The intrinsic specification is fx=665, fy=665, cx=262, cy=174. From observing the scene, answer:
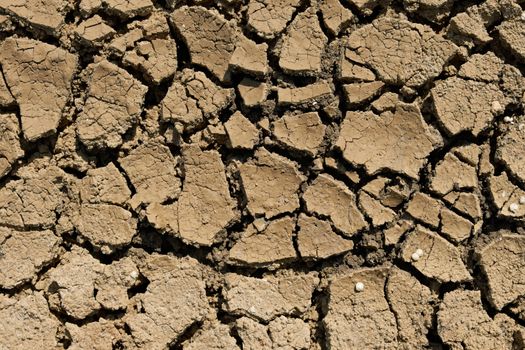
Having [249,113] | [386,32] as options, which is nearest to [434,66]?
[386,32]

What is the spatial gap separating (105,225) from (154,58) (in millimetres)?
568

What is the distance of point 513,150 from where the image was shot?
222cm

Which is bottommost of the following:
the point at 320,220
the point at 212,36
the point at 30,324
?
the point at 30,324

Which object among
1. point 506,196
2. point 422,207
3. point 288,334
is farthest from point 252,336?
point 506,196

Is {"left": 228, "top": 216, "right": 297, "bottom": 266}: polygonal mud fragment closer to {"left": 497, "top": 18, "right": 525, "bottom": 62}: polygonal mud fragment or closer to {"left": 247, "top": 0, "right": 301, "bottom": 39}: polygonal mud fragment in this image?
{"left": 247, "top": 0, "right": 301, "bottom": 39}: polygonal mud fragment

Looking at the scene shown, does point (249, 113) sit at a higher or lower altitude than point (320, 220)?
higher

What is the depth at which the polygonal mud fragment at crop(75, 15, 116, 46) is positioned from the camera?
217 centimetres

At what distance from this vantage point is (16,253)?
7.05 ft

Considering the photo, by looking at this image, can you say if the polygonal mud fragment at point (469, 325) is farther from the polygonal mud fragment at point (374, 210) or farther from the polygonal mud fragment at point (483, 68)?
the polygonal mud fragment at point (483, 68)

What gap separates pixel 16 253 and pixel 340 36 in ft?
4.19

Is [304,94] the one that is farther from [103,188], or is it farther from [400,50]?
[103,188]

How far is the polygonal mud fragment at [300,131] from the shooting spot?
2174 millimetres

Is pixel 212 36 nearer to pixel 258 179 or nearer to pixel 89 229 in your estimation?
pixel 258 179

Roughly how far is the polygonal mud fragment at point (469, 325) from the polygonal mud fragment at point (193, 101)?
3.21ft
